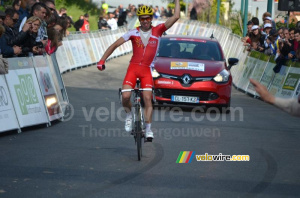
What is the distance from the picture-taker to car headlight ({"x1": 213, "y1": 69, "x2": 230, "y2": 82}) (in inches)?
677

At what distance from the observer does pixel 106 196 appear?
802 cm

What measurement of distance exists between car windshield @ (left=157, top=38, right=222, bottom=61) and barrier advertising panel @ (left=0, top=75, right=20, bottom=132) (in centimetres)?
589

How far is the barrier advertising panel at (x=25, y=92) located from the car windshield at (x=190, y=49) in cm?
479

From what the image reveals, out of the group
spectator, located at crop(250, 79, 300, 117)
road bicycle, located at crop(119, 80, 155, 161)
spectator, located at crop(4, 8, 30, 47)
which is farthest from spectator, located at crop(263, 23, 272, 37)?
spectator, located at crop(250, 79, 300, 117)

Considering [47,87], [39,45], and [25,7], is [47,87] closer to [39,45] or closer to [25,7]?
[39,45]

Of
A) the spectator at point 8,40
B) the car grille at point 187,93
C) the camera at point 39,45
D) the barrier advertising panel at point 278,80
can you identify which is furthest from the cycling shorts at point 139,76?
the barrier advertising panel at point 278,80

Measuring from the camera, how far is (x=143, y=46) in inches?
457

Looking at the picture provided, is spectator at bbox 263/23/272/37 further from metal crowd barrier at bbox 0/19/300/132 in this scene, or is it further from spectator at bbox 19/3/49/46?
spectator at bbox 19/3/49/46

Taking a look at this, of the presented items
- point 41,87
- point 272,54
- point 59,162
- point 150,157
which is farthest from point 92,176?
point 272,54

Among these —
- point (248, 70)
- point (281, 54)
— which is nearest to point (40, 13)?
point (281, 54)

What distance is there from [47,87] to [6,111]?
1.97 metres

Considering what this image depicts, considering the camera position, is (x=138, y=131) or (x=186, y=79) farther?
(x=186, y=79)

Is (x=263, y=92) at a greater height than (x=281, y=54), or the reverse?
(x=263, y=92)

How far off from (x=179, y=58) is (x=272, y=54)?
501cm
